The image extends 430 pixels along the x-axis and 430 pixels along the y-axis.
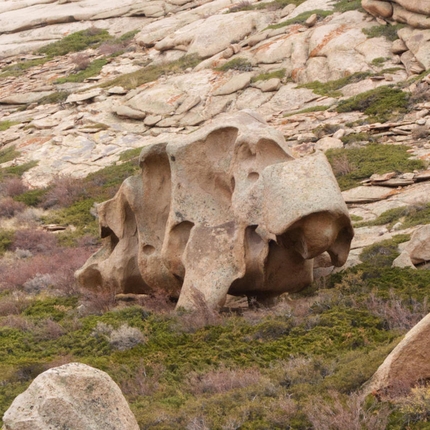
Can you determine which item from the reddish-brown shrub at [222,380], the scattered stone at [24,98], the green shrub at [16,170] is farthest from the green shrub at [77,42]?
the reddish-brown shrub at [222,380]

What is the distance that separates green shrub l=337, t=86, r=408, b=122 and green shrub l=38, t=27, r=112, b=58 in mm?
24014

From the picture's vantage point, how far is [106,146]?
3509 cm

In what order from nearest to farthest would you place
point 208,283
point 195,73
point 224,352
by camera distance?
point 224,352 < point 208,283 < point 195,73

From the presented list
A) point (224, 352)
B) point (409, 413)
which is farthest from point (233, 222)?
point (409, 413)

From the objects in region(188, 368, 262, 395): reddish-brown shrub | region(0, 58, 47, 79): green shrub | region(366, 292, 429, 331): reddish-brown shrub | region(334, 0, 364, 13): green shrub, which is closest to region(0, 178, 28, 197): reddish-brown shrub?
region(334, 0, 364, 13): green shrub

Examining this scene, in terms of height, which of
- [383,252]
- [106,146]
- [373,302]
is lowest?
[106,146]

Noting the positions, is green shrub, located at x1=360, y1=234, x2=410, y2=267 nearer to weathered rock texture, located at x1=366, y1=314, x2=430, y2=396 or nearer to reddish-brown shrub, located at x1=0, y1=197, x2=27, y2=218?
weathered rock texture, located at x1=366, y1=314, x2=430, y2=396

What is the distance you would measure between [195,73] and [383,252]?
25093 mm

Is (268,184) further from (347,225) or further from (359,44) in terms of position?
(359,44)

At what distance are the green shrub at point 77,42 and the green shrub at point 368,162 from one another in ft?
94.5

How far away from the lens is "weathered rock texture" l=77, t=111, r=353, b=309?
11680 mm

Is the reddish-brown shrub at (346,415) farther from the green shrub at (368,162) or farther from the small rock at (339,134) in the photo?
the small rock at (339,134)

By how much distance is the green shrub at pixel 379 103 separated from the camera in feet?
92.5

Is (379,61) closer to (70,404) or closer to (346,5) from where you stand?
(346,5)
